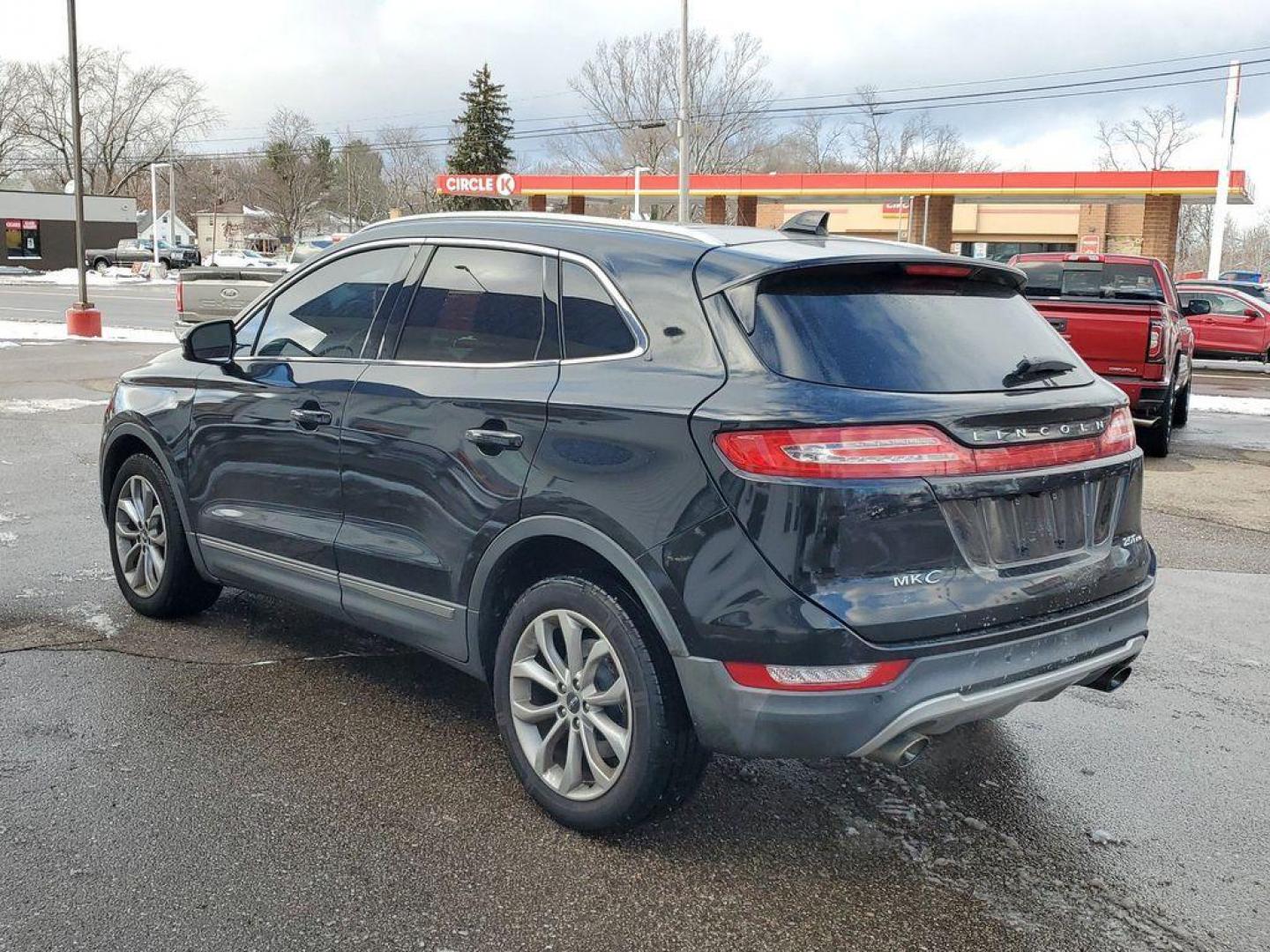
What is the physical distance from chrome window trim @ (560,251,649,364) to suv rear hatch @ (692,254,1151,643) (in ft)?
0.81

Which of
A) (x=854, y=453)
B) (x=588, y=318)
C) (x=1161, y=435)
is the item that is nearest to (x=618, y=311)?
(x=588, y=318)

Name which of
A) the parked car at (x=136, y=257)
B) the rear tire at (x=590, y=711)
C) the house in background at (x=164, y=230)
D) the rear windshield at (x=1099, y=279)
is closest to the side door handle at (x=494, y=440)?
the rear tire at (x=590, y=711)

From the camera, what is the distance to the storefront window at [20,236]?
6750cm

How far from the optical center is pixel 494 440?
11.9 ft

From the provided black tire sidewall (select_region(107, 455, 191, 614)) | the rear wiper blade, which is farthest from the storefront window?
the rear wiper blade

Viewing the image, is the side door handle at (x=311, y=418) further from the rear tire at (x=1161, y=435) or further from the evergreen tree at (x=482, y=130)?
the evergreen tree at (x=482, y=130)

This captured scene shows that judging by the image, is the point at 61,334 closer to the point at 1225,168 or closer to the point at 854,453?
the point at 854,453

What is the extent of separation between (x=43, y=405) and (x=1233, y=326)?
21016 millimetres

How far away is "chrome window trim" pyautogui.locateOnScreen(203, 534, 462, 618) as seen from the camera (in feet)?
12.8

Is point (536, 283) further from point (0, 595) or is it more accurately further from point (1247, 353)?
point (1247, 353)

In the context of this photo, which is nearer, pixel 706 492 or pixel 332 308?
pixel 706 492

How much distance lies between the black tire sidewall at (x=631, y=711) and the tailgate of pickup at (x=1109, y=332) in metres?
8.18

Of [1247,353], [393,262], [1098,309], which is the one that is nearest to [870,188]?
[1247,353]

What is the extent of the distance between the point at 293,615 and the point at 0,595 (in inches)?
58.8
